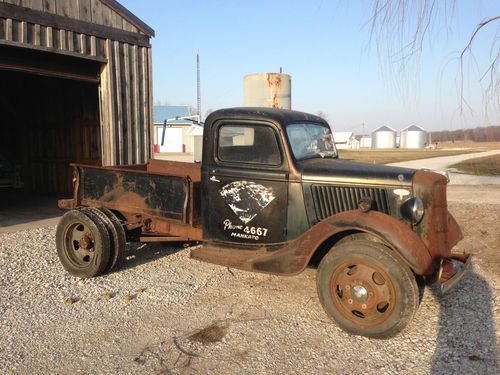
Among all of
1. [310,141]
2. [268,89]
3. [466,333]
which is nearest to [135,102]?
[268,89]

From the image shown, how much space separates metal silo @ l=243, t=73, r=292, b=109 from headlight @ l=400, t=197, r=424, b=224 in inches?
177

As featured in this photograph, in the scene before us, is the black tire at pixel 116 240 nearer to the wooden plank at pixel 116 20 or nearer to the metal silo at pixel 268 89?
the metal silo at pixel 268 89

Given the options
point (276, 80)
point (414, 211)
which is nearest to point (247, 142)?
point (414, 211)

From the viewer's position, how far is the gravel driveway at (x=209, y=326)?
3.31m

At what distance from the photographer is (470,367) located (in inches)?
126

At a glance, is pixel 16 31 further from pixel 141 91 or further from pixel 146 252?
pixel 146 252

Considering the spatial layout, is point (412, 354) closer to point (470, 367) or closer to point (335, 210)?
point (470, 367)

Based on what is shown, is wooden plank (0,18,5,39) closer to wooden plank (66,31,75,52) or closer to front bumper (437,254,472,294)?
wooden plank (66,31,75,52)

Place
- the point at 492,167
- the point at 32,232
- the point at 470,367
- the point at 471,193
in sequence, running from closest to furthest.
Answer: the point at 470,367
the point at 32,232
the point at 471,193
the point at 492,167

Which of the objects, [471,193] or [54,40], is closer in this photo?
[54,40]

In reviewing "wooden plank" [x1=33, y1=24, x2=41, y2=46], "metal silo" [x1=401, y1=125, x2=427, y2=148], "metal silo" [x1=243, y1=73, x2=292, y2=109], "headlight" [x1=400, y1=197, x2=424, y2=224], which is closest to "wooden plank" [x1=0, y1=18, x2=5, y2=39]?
"wooden plank" [x1=33, y1=24, x2=41, y2=46]

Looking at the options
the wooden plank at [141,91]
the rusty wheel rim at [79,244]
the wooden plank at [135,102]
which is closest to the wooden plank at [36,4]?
the wooden plank at [135,102]

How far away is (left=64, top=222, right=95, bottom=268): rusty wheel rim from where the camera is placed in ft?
17.5

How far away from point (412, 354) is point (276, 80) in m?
5.56
